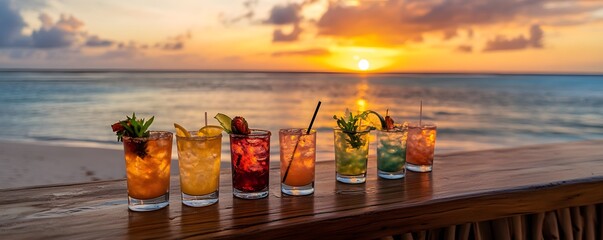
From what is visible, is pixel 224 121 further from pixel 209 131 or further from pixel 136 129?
pixel 136 129

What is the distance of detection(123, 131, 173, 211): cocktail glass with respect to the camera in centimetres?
116

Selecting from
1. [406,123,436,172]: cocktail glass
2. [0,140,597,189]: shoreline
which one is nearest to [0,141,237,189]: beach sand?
[0,140,597,189]: shoreline

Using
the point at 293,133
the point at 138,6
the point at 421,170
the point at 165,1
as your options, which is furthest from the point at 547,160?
the point at 138,6

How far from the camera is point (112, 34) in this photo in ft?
79.7

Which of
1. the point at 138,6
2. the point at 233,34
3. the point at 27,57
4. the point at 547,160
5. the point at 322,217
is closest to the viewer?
the point at 322,217

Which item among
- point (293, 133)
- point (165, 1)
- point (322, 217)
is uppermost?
point (165, 1)

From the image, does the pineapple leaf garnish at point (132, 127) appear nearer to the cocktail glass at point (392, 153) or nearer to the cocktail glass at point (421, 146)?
the cocktail glass at point (392, 153)

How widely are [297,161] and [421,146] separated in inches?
20.3

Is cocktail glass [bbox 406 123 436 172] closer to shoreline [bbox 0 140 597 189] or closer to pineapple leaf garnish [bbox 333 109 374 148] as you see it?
pineapple leaf garnish [bbox 333 109 374 148]

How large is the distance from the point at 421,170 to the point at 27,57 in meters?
32.2

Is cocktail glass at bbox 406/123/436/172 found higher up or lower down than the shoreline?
higher up

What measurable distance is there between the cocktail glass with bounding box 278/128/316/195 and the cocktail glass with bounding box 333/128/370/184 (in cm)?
14

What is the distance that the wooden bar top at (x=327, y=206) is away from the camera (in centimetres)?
109

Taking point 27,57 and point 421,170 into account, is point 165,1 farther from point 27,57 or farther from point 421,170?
point 421,170
